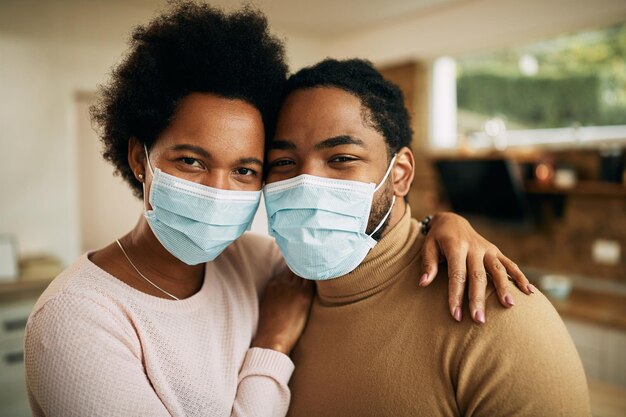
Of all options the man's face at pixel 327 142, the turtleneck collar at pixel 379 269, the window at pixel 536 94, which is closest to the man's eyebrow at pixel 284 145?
the man's face at pixel 327 142

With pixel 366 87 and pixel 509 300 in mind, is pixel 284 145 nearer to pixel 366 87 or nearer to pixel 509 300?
pixel 366 87

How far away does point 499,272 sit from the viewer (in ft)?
3.48

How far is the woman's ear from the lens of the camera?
1275mm

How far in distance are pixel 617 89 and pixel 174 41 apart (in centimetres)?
346

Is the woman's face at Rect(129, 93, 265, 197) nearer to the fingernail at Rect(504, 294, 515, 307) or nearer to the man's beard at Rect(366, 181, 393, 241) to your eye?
the man's beard at Rect(366, 181, 393, 241)

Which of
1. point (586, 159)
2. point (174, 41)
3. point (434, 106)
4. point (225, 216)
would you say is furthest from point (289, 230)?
point (434, 106)

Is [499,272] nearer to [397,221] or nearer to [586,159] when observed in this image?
[397,221]

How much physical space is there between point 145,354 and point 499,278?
0.79 meters

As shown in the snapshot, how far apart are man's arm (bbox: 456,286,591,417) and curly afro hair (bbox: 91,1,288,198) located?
0.74m

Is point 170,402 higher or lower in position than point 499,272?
lower

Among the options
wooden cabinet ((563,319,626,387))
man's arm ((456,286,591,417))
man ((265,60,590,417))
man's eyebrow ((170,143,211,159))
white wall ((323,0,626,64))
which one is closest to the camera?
man's arm ((456,286,591,417))

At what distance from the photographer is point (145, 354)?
1.05 m

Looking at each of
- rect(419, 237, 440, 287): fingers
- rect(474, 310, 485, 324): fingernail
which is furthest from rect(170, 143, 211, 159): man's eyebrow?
rect(474, 310, 485, 324): fingernail

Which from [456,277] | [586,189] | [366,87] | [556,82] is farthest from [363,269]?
[556,82]
